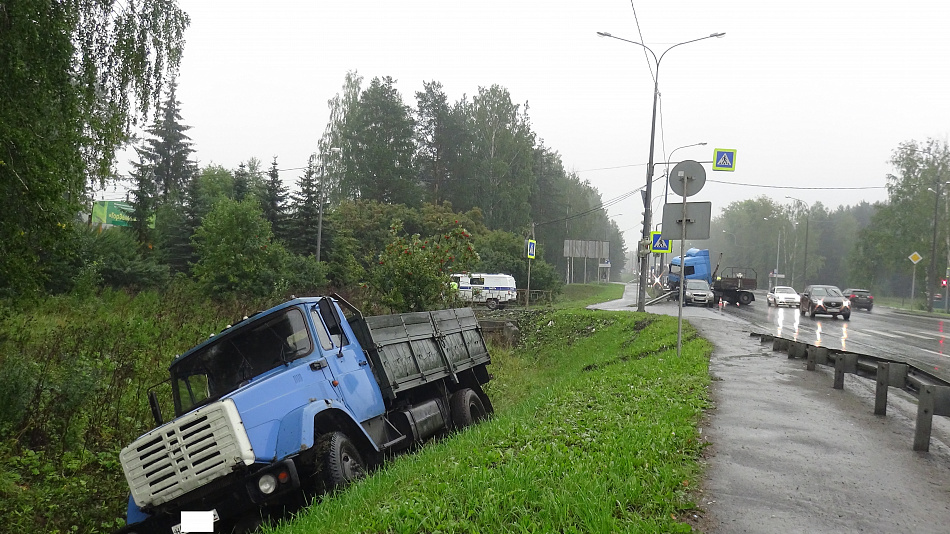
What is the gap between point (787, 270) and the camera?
109875 millimetres

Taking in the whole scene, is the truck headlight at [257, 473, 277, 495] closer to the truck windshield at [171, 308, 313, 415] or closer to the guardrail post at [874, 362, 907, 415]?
the truck windshield at [171, 308, 313, 415]

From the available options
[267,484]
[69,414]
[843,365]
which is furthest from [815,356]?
[69,414]

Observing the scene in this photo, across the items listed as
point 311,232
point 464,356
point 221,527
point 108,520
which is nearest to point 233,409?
point 221,527

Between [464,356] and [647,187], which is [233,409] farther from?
[647,187]

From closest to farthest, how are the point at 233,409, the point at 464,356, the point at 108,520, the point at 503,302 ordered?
the point at 233,409, the point at 108,520, the point at 464,356, the point at 503,302

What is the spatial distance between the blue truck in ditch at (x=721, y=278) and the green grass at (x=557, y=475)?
33.1 metres

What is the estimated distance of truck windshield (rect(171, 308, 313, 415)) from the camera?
7.06 m

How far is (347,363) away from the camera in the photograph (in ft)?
24.9

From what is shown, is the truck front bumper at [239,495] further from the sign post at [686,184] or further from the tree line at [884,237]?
the tree line at [884,237]

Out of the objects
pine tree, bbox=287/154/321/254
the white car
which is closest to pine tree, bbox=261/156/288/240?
pine tree, bbox=287/154/321/254

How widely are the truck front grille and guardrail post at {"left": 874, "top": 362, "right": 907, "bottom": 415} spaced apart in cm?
687

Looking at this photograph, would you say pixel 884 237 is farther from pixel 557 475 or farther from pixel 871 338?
pixel 557 475

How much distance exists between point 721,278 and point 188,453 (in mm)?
43701

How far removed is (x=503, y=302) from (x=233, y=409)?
37.8 m
